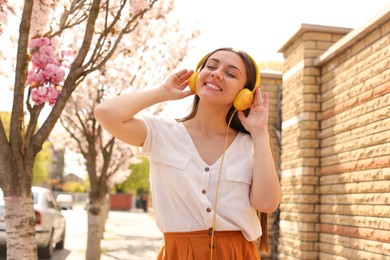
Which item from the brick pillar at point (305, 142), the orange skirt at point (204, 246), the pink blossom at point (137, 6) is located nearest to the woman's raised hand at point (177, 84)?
the orange skirt at point (204, 246)

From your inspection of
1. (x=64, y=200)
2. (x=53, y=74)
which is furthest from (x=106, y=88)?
(x=53, y=74)

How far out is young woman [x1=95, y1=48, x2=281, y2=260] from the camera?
2.42m

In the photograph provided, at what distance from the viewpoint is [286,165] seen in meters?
9.09

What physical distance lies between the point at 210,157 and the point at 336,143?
530 centimetres

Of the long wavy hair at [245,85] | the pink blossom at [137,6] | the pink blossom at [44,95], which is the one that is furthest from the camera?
the pink blossom at [137,6]

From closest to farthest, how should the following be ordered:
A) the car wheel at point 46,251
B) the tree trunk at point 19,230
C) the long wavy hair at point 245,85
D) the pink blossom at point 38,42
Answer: the long wavy hair at point 245,85, the tree trunk at point 19,230, the pink blossom at point 38,42, the car wheel at point 46,251

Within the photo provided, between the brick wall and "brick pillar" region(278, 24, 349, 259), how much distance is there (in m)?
0.01

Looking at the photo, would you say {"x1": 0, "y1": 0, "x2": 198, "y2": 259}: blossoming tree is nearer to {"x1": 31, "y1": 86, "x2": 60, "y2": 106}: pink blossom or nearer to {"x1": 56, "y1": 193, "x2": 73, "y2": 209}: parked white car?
{"x1": 31, "y1": 86, "x2": 60, "y2": 106}: pink blossom

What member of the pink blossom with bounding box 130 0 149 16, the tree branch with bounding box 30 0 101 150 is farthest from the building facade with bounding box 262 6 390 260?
the tree branch with bounding box 30 0 101 150

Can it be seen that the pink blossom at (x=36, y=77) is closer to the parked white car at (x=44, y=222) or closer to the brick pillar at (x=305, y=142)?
the brick pillar at (x=305, y=142)

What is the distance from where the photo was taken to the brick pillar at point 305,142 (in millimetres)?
8133

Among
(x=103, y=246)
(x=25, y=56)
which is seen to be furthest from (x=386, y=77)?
(x=103, y=246)

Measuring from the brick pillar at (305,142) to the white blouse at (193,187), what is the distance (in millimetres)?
5811

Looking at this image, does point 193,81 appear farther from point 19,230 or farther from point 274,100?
point 274,100
